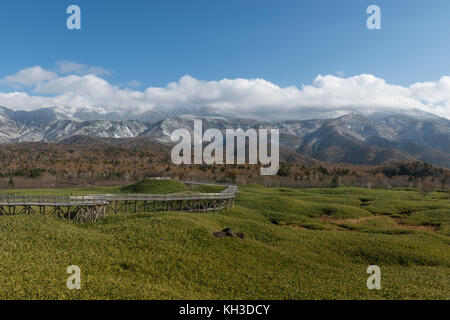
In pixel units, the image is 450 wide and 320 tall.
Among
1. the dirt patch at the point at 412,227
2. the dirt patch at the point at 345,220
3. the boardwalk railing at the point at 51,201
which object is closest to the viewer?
the boardwalk railing at the point at 51,201

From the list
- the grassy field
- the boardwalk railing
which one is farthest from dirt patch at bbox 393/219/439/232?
the boardwalk railing

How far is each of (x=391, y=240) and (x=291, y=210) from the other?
3648 cm

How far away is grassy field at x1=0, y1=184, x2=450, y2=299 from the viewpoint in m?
27.9

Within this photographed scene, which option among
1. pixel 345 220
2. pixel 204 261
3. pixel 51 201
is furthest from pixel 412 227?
pixel 51 201

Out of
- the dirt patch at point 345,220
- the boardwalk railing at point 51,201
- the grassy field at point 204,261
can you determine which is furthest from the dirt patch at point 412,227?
the boardwalk railing at point 51,201

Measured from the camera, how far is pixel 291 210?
88562 mm

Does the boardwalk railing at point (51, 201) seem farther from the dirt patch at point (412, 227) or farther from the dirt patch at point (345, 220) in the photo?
the dirt patch at point (412, 227)

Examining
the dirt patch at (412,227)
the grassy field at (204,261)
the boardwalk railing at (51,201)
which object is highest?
the boardwalk railing at (51,201)

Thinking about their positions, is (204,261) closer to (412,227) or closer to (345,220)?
(345,220)

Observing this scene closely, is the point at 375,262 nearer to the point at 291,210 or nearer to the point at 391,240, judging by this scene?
the point at 391,240

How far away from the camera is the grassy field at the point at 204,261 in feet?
91.6

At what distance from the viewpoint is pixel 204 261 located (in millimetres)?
37781

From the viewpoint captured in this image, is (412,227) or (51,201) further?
(412,227)
